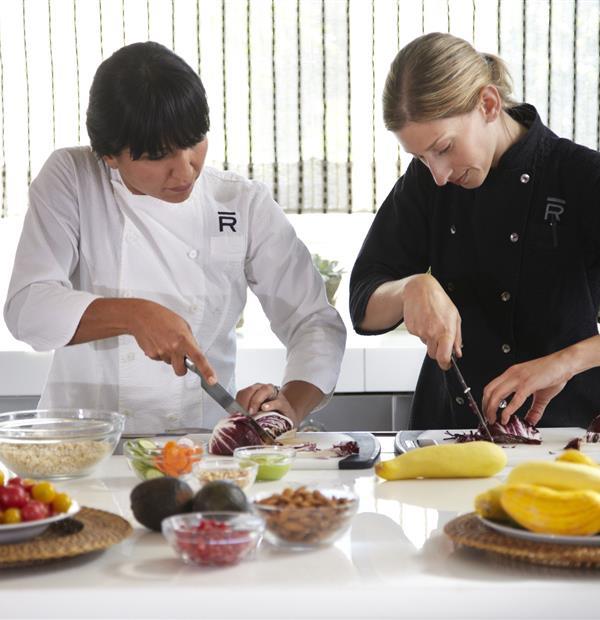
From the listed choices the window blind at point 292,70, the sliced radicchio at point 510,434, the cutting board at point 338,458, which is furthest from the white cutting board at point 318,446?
the window blind at point 292,70

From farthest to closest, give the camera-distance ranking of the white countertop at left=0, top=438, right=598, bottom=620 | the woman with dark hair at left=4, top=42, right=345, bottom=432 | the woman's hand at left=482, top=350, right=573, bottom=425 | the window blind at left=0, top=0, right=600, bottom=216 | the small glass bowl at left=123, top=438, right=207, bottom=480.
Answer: the window blind at left=0, top=0, right=600, bottom=216
the woman with dark hair at left=4, top=42, right=345, bottom=432
the woman's hand at left=482, top=350, right=573, bottom=425
the small glass bowl at left=123, top=438, right=207, bottom=480
the white countertop at left=0, top=438, right=598, bottom=620

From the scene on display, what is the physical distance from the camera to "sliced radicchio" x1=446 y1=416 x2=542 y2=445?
189 centimetres

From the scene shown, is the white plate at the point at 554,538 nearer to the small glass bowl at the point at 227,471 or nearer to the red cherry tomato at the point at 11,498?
→ the small glass bowl at the point at 227,471

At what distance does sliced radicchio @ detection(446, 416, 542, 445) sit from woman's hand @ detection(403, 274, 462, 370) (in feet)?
0.44

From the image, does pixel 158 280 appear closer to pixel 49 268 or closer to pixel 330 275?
pixel 49 268

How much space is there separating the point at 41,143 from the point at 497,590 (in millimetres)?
3426

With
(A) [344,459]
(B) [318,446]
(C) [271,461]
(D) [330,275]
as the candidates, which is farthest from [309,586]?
(D) [330,275]

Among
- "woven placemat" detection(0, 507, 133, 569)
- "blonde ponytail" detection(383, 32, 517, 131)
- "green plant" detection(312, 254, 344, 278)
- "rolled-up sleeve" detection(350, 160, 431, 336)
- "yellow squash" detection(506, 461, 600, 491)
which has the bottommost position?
"woven placemat" detection(0, 507, 133, 569)

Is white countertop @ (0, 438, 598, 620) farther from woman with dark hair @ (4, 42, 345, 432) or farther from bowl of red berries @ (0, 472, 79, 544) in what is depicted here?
woman with dark hair @ (4, 42, 345, 432)

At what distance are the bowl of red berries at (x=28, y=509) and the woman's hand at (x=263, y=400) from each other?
789 millimetres

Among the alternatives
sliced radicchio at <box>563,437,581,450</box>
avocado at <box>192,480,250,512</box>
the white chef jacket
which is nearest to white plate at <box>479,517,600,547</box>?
avocado at <box>192,480,250,512</box>

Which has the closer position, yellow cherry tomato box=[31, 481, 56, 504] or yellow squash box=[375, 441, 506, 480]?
yellow cherry tomato box=[31, 481, 56, 504]

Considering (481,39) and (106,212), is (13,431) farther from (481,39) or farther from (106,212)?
(481,39)

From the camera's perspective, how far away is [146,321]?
6.25 feet
